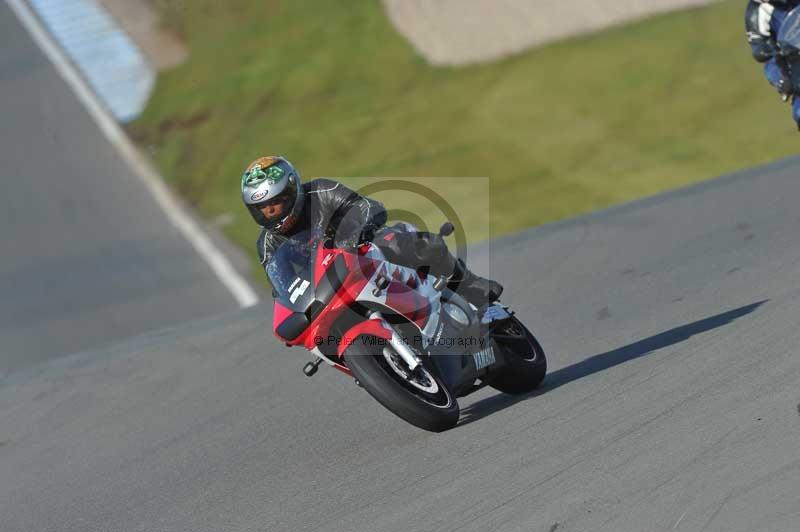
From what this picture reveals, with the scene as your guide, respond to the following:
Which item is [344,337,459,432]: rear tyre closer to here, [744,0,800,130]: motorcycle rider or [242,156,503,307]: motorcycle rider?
[242,156,503,307]: motorcycle rider

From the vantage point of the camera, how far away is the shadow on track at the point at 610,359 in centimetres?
650

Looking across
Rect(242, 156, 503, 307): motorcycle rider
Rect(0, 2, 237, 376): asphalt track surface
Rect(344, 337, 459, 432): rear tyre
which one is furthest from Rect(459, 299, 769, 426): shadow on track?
Rect(0, 2, 237, 376): asphalt track surface

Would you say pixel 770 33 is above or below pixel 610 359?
above

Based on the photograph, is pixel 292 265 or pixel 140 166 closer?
pixel 292 265

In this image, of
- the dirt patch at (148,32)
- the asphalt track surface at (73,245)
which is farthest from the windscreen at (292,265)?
the dirt patch at (148,32)

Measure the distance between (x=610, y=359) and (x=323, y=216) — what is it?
199 cm

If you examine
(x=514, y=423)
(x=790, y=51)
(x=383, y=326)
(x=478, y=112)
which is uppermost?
(x=383, y=326)

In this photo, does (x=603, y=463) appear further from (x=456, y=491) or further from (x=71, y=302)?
(x=71, y=302)

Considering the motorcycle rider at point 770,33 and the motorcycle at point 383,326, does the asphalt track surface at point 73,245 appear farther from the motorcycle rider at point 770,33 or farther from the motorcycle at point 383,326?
the motorcycle rider at point 770,33

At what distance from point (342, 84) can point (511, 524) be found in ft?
55.4

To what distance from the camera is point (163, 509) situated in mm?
5637

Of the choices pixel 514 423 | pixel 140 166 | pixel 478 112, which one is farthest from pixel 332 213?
pixel 140 166

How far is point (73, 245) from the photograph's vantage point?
16609 mm

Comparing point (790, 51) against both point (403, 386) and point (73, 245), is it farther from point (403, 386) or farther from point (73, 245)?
point (73, 245)
